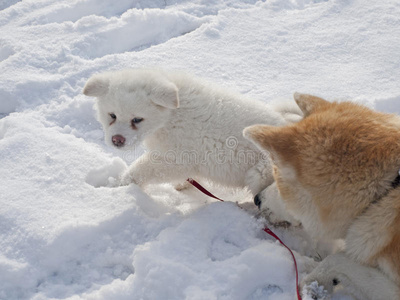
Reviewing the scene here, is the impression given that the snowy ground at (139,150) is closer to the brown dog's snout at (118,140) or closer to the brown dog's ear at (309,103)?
the brown dog's snout at (118,140)

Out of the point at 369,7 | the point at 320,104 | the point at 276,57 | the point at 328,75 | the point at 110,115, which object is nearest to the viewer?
the point at 320,104

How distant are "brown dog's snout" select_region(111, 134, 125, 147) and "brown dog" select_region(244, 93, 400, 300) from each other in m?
1.17

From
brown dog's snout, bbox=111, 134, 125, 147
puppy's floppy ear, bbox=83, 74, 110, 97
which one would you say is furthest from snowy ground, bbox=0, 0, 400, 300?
puppy's floppy ear, bbox=83, 74, 110, 97

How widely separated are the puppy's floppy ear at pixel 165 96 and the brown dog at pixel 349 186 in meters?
0.89

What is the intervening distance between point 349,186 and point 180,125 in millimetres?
1511

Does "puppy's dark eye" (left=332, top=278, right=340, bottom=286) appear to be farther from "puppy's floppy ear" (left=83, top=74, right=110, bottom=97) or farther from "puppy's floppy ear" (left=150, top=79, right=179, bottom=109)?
"puppy's floppy ear" (left=83, top=74, right=110, bottom=97)

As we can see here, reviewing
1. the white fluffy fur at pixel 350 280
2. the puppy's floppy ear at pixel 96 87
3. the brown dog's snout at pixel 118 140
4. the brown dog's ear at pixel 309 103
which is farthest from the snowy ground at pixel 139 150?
the brown dog's ear at pixel 309 103

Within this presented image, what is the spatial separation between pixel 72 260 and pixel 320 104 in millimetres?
1923

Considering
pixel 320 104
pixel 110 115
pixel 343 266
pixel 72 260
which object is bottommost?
pixel 72 260

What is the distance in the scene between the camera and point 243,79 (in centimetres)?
481

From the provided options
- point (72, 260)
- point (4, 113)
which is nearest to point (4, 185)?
point (72, 260)

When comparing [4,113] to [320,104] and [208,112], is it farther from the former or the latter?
[320,104]

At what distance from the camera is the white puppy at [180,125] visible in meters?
3.11

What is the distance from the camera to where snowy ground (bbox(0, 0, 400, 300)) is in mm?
2537
